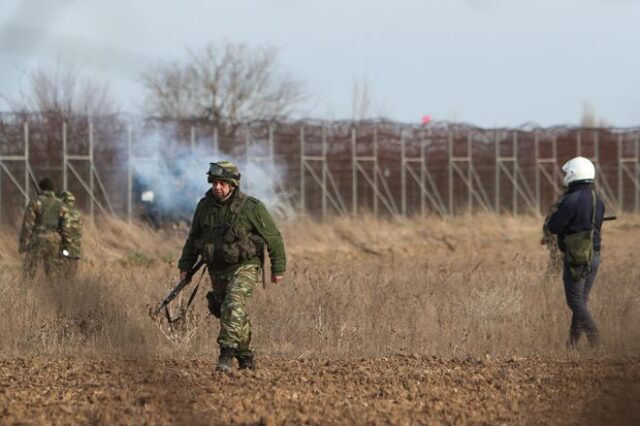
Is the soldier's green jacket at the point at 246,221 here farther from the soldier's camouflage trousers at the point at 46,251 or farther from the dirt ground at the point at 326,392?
the soldier's camouflage trousers at the point at 46,251

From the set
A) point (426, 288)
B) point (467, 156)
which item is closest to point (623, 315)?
point (426, 288)

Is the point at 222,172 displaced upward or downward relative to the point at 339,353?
upward

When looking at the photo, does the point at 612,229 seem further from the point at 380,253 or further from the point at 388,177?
the point at 380,253

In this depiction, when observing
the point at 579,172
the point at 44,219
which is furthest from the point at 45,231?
the point at 579,172

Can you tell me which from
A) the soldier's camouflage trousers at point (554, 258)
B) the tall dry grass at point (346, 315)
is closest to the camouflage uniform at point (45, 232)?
the tall dry grass at point (346, 315)

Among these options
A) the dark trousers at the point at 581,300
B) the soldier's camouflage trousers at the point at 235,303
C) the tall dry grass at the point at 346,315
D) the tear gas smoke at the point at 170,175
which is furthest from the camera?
the tear gas smoke at the point at 170,175

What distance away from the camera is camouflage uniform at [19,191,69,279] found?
15109mm

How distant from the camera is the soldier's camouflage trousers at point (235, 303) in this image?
8930mm

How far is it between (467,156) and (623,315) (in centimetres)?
2139

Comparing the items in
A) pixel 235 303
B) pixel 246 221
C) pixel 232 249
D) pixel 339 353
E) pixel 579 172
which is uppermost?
pixel 579 172

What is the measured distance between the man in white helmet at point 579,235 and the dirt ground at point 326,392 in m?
0.88

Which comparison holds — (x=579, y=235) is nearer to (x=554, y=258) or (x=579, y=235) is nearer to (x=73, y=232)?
(x=554, y=258)

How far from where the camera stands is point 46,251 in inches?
595

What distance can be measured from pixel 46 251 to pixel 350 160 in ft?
52.7
